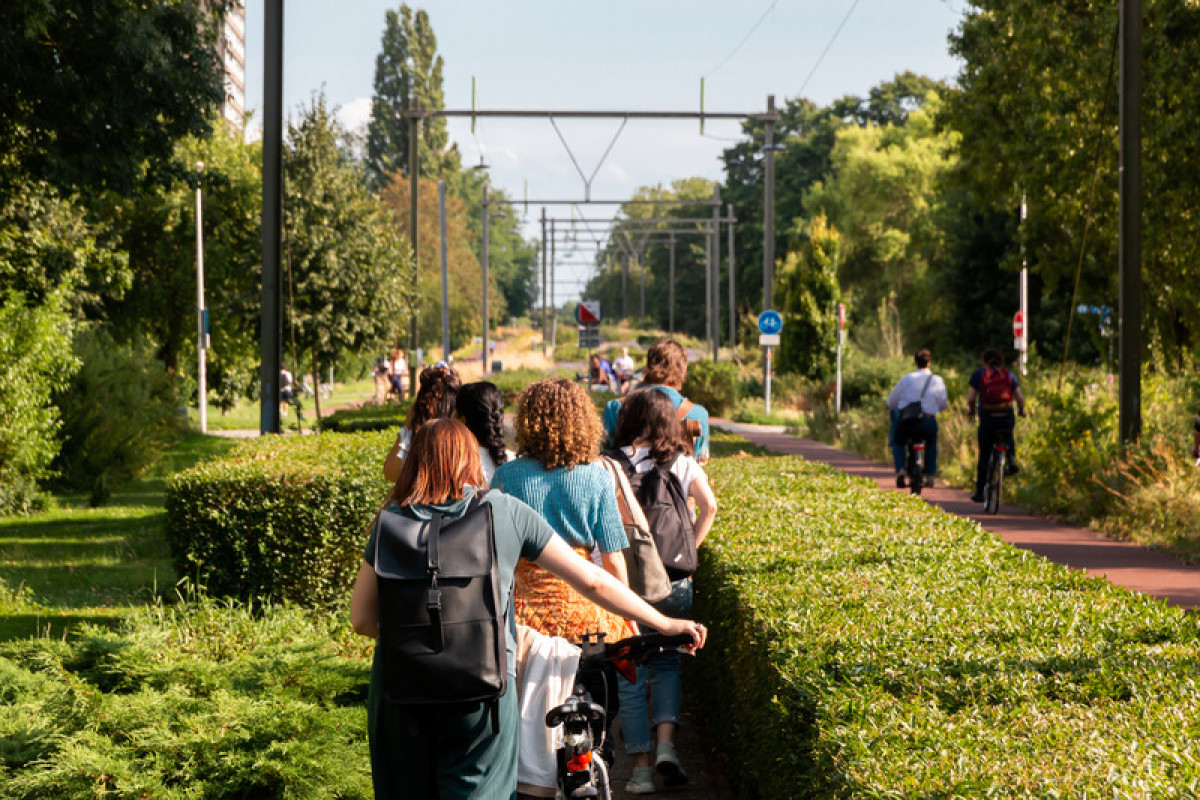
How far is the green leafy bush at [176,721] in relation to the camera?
5035 mm

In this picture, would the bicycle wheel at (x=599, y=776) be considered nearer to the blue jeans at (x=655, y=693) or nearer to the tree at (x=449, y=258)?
the blue jeans at (x=655, y=693)

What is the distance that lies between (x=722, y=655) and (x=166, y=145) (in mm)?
8681

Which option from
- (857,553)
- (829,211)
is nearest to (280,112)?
(857,553)

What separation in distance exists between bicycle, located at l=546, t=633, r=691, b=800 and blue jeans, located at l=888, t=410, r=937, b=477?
12.8 m

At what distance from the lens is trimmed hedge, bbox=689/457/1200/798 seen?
138 inches

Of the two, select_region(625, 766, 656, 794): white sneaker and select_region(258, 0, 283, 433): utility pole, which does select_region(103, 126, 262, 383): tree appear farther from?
select_region(625, 766, 656, 794): white sneaker

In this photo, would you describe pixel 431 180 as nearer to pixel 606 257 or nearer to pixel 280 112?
pixel 606 257

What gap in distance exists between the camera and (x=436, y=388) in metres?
7.61

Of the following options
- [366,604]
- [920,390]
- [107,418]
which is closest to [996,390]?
[920,390]

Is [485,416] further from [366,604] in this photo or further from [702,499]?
[366,604]

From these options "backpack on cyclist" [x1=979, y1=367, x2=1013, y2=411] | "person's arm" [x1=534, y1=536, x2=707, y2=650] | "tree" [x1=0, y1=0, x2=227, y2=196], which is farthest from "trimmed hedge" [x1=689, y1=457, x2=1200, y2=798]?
"backpack on cyclist" [x1=979, y1=367, x2=1013, y2=411]

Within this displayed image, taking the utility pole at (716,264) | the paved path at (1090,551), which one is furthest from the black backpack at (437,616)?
the utility pole at (716,264)

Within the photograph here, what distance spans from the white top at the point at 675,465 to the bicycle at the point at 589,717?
2115mm

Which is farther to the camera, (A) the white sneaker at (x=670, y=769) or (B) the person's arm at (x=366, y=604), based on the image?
(A) the white sneaker at (x=670, y=769)
